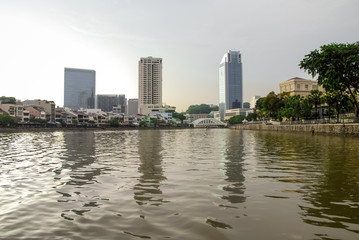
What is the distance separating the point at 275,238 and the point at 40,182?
8.64 m

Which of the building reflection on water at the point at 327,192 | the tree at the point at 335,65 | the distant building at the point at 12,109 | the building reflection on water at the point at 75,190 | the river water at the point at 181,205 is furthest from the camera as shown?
the distant building at the point at 12,109

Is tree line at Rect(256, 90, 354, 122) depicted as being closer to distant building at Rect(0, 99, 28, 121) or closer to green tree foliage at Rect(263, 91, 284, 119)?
green tree foliage at Rect(263, 91, 284, 119)

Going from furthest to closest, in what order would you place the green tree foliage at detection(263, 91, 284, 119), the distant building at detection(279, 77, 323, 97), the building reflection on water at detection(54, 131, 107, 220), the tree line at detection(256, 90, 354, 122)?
the distant building at detection(279, 77, 323, 97) → the green tree foliage at detection(263, 91, 284, 119) → the tree line at detection(256, 90, 354, 122) → the building reflection on water at detection(54, 131, 107, 220)

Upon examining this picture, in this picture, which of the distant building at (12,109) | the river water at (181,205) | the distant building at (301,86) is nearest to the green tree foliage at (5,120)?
the distant building at (12,109)

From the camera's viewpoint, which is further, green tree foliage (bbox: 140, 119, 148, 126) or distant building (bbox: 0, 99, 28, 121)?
green tree foliage (bbox: 140, 119, 148, 126)

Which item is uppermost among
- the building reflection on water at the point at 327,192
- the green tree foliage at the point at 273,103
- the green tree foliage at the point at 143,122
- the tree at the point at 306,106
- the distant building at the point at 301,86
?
the distant building at the point at 301,86

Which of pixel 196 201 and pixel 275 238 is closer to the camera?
pixel 275 238

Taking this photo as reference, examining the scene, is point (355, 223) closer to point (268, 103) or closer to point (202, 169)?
point (202, 169)

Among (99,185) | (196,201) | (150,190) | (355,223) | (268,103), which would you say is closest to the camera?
(355,223)

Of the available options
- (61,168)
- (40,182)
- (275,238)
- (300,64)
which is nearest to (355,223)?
(275,238)

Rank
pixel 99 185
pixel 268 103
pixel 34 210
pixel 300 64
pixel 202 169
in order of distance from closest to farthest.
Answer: pixel 34 210
pixel 99 185
pixel 202 169
pixel 300 64
pixel 268 103

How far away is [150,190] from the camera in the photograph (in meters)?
8.91

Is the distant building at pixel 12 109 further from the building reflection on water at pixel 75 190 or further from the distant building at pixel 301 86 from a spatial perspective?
the distant building at pixel 301 86

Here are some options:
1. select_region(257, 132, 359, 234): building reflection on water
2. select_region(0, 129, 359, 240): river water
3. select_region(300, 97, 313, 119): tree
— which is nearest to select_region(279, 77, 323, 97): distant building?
select_region(300, 97, 313, 119): tree
